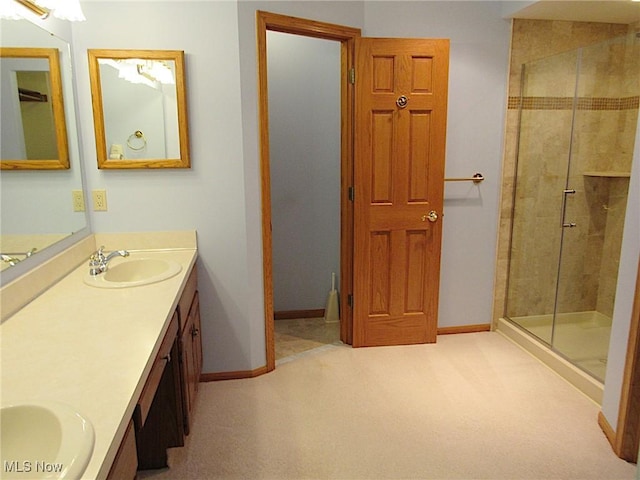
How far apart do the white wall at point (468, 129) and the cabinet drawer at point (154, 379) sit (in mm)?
2137

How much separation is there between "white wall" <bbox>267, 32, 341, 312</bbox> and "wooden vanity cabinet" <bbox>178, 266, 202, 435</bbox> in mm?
1244

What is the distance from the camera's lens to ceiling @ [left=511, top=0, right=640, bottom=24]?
2.65 meters

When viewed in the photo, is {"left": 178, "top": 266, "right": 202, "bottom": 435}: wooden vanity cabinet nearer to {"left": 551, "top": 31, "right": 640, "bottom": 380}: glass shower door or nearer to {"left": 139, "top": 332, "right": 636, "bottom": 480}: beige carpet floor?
{"left": 139, "top": 332, "right": 636, "bottom": 480}: beige carpet floor

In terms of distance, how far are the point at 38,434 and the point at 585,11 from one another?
3.46 m

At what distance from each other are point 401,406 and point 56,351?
175cm

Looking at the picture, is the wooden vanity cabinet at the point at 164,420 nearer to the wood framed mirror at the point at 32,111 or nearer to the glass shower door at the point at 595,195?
the wood framed mirror at the point at 32,111

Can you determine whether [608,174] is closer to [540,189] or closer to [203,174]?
[540,189]

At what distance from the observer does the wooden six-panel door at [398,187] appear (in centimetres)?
277

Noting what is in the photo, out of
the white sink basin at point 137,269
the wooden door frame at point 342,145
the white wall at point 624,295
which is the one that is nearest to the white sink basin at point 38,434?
the white sink basin at point 137,269

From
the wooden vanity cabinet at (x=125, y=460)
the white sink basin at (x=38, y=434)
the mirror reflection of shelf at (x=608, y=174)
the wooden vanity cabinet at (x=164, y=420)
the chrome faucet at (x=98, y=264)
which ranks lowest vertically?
the wooden vanity cabinet at (x=164, y=420)

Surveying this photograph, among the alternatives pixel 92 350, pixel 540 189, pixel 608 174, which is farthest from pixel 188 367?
pixel 608 174

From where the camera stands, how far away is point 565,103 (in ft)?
10.1

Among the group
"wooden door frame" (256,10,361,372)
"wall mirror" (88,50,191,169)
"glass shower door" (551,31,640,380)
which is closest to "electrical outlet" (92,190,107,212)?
"wall mirror" (88,50,191,169)

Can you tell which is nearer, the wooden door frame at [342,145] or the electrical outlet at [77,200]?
the electrical outlet at [77,200]
